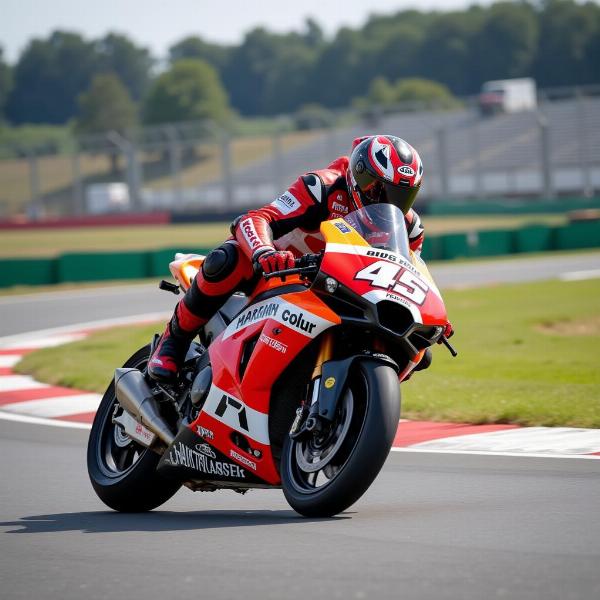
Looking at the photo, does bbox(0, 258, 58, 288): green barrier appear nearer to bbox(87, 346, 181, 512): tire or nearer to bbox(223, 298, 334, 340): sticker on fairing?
bbox(87, 346, 181, 512): tire

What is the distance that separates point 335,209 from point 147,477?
146 centimetres

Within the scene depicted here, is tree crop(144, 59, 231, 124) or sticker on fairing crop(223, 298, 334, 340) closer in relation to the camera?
sticker on fairing crop(223, 298, 334, 340)

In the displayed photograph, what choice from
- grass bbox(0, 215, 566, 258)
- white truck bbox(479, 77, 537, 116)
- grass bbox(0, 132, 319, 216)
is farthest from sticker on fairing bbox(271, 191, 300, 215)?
white truck bbox(479, 77, 537, 116)

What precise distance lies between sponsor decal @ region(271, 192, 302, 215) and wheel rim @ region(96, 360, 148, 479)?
1.11 m

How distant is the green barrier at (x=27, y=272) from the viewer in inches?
945

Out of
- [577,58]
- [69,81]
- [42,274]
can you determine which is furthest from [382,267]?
[69,81]

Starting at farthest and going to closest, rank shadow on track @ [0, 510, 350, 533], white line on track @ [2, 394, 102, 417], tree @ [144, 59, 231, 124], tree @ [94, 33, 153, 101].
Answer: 1. tree @ [94, 33, 153, 101]
2. tree @ [144, 59, 231, 124]
3. white line on track @ [2, 394, 102, 417]
4. shadow on track @ [0, 510, 350, 533]

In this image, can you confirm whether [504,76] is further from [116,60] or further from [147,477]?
[147,477]

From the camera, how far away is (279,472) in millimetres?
5117

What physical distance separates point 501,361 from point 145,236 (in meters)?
35.4

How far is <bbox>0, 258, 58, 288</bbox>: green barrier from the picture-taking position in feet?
78.7

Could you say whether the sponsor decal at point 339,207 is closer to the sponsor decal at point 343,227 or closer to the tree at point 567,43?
the sponsor decal at point 343,227

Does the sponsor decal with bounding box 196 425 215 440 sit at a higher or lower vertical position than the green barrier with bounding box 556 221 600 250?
higher

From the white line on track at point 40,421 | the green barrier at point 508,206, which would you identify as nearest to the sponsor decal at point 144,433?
the white line on track at point 40,421
